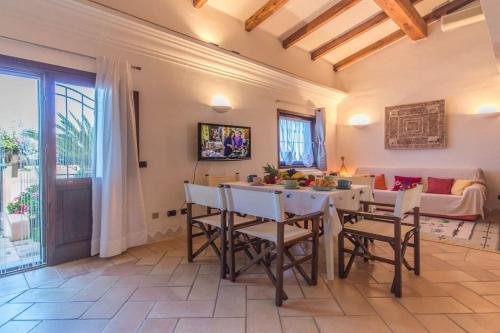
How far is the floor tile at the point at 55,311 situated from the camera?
190 centimetres

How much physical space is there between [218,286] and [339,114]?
5.55 m

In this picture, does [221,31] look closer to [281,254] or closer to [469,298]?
[281,254]

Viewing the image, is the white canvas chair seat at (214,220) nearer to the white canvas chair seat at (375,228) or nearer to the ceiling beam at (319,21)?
the white canvas chair seat at (375,228)

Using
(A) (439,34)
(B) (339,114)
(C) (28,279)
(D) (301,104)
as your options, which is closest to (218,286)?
(C) (28,279)

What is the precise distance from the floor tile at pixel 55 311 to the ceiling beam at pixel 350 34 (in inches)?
222

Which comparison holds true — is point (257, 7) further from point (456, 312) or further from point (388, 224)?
point (456, 312)

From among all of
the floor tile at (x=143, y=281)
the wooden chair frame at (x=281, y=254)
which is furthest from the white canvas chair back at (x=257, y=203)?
the floor tile at (x=143, y=281)

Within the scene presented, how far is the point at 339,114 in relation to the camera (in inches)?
267

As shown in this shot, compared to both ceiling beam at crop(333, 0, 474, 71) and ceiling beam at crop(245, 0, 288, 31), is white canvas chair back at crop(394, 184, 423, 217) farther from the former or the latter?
ceiling beam at crop(333, 0, 474, 71)

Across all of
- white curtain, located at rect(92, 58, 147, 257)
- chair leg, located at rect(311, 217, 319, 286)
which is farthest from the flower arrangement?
chair leg, located at rect(311, 217, 319, 286)

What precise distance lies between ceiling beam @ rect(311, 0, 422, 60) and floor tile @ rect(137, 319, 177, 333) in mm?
5410

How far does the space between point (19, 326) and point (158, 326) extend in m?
0.89

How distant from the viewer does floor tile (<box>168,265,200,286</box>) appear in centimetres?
238

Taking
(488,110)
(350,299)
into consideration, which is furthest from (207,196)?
(488,110)
